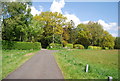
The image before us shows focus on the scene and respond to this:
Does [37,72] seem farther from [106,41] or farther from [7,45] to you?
[106,41]

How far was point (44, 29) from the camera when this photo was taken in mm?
45438

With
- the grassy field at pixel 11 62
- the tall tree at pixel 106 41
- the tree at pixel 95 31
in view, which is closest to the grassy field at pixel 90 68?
the grassy field at pixel 11 62

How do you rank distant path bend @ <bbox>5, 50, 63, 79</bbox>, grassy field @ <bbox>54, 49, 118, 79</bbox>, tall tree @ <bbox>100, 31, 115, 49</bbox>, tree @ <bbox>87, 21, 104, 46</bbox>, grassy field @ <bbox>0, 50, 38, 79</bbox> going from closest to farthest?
1. distant path bend @ <bbox>5, 50, 63, 79</bbox>
2. grassy field @ <bbox>54, 49, 118, 79</bbox>
3. grassy field @ <bbox>0, 50, 38, 79</bbox>
4. tree @ <bbox>87, 21, 104, 46</bbox>
5. tall tree @ <bbox>100, 31, 115, 49</bbox>

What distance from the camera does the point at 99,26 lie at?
2163 inches

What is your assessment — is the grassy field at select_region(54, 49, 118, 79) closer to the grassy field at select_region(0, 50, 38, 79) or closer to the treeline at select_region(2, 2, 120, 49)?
the grassy field at select_region(0, 50, 38, 79)

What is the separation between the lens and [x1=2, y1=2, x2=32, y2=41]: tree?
1130 inches

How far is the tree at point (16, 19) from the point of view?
28.7m

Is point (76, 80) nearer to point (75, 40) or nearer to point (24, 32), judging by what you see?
point (24, 32)

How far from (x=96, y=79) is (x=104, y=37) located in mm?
50433

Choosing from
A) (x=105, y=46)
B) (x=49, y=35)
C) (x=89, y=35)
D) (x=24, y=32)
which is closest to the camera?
(x=24, y=32)

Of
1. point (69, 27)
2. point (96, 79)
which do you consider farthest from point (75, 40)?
point (96, 79)

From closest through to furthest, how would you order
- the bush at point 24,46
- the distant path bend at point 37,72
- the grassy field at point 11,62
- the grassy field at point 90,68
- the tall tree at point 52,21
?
the distant path bend at point 37,72
the grassy field at point 90,68
the grassy field at point 11,62
the bush at point 24,46
the tall tree at point 52,21

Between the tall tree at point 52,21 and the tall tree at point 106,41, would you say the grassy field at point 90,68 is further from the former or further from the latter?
the tall tree at point 106,41

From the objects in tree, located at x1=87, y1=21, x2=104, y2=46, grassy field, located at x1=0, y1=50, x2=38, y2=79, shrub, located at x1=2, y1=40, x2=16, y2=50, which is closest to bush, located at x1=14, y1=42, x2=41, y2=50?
shrub, located at x1=2, y1=40, x2=16, y2=50
